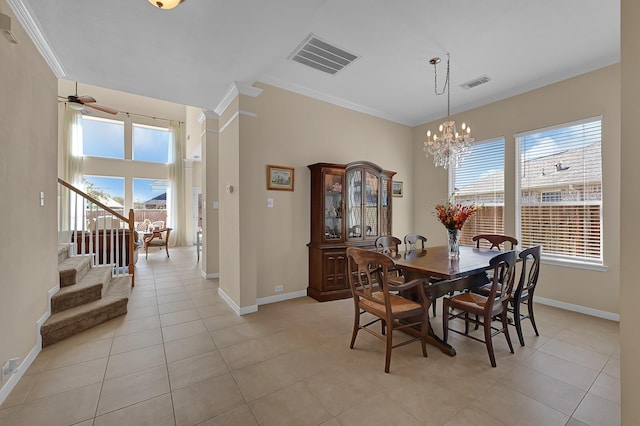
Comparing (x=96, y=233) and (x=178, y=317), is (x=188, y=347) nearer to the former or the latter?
(x=178, y=317)

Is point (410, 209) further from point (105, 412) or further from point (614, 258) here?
point (105, 412)

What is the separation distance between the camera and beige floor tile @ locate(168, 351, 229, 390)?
6.66 feet

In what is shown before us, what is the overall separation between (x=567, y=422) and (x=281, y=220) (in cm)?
323

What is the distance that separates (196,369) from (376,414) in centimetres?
145

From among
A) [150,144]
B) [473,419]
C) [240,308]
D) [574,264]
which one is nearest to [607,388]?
[473,419]

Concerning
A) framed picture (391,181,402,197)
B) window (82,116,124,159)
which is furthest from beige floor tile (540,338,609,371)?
window (82,116,124,159)

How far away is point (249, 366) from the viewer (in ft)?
7.25

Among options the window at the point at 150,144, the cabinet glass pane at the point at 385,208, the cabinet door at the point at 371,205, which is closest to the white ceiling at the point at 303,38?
the cabinet door at the point at 371,205

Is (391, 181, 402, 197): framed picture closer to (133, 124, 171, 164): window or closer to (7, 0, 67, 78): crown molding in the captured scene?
(7, 0, 67, 78): crown molding

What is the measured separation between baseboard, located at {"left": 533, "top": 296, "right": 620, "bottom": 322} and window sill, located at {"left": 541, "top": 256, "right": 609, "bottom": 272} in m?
0.49

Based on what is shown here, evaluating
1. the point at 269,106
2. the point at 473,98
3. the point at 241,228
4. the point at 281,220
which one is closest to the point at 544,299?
the point at 473,98

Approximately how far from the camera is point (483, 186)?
14.6ft

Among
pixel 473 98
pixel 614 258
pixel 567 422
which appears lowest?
pixel 567 422

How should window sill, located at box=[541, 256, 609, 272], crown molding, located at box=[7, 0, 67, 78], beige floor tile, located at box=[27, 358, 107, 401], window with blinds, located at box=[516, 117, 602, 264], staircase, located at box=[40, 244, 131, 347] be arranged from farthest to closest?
window with blinds, located at box=[516, 117, 602, 264] < window sill, located at box=[541, 256, 609, 272] < staircase, located at box=[40, 244, 131, 347] < crown molding, located at box=[7, 0, 67, 78] < beige floor tile, located at box=[27, 358, 107, 401]
